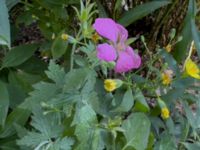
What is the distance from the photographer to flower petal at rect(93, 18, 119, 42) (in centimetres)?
81

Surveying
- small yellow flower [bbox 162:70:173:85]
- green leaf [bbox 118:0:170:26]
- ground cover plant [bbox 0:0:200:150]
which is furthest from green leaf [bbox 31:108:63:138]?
green leaf [bbox 118:0:170:26]

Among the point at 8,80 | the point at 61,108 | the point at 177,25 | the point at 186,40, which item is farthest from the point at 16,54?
the point at 177,25

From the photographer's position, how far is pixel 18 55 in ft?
3.49

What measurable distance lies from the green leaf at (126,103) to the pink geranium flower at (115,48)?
6cm

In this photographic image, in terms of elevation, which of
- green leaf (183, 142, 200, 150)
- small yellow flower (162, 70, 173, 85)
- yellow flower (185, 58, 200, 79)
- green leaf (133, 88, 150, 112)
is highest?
yellow flower (185, 58, 200, 79)

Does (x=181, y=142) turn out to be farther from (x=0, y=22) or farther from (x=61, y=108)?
(x=0, y=22)

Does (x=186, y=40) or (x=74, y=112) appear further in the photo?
(x=186, y=40)

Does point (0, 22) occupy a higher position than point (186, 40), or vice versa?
point (0, 22)

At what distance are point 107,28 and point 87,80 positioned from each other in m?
0.09

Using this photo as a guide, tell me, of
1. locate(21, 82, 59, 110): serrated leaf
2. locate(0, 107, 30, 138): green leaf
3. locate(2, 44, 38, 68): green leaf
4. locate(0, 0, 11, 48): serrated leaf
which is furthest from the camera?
locate(2, 44, 38, 68): green leaf

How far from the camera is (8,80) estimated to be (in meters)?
1.07

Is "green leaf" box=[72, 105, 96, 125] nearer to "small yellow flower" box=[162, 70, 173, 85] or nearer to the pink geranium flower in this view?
the pink geranium flower

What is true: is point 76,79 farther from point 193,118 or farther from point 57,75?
point 193,118

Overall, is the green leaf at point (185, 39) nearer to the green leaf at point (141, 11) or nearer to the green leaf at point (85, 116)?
the green leaf at point (141, 11)
